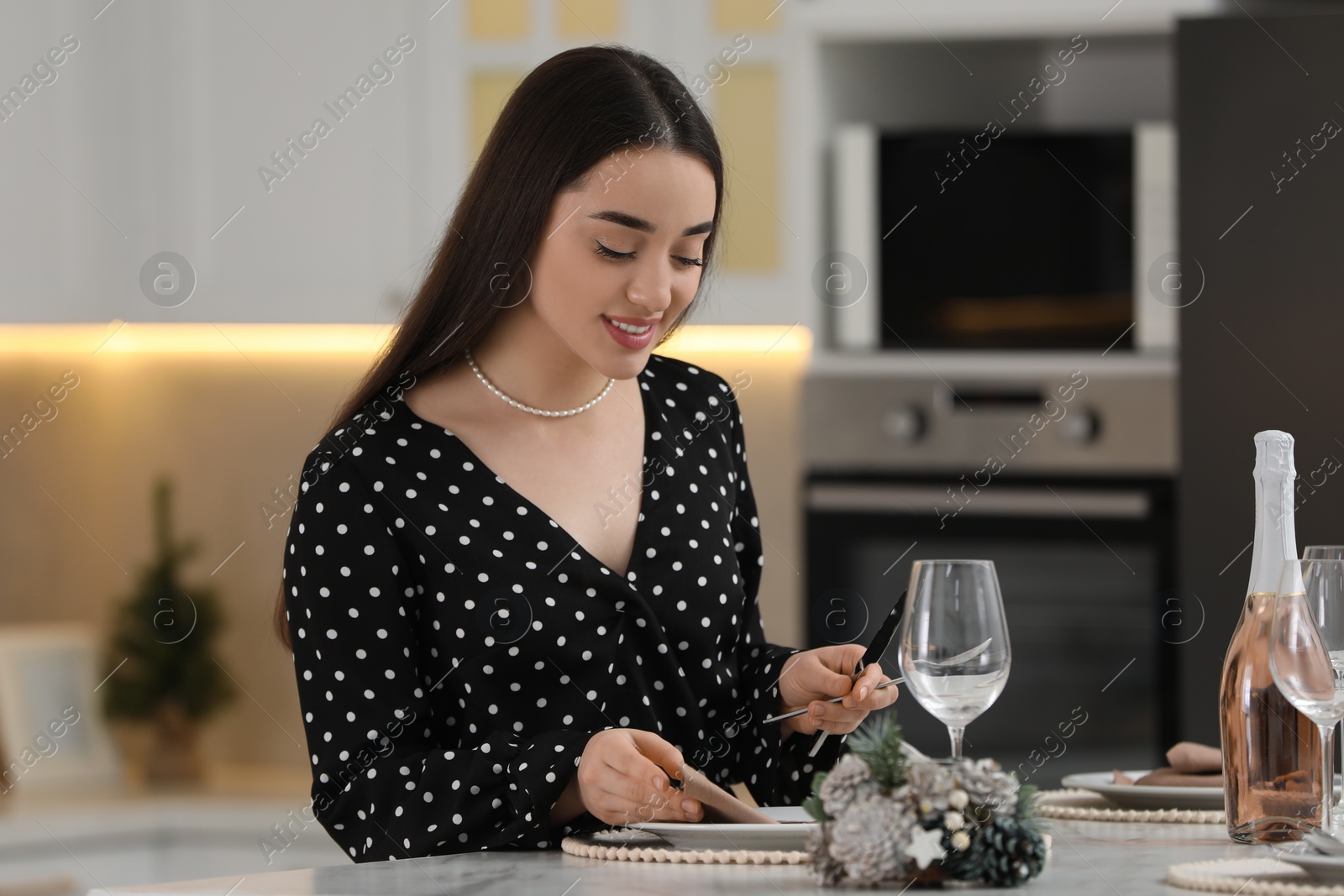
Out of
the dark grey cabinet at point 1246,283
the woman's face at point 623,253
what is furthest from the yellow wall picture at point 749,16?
the woman's face at point 623,253

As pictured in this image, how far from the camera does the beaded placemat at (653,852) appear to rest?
0.92 meters

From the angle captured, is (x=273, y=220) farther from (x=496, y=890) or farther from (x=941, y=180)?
(x=496, y=890)

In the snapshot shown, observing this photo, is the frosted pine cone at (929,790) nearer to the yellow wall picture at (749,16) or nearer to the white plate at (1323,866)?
the white plate at (1323,866)

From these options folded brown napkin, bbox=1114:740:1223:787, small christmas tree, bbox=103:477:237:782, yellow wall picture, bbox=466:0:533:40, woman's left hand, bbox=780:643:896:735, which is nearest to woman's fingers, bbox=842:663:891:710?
woman's left hand, bbox=780:643:896:735

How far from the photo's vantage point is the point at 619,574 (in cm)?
127

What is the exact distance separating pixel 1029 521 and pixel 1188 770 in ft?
4.09

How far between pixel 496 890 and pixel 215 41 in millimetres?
2244

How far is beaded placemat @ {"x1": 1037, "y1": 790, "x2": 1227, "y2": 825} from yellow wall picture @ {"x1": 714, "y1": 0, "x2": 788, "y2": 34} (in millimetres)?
1644

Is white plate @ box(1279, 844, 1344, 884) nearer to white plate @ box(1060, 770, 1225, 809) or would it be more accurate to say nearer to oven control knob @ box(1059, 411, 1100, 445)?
white plate @ box(1060, 770, 1225, 809)

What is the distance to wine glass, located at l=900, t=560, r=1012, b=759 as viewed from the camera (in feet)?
3.06

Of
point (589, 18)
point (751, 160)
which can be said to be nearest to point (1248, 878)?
point (751, 160)

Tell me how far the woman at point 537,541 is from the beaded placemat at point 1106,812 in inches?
6.4

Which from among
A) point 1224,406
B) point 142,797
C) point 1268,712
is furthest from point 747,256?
point 1268,712

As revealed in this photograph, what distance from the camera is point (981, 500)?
2416mm
